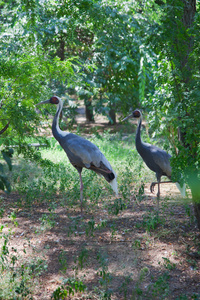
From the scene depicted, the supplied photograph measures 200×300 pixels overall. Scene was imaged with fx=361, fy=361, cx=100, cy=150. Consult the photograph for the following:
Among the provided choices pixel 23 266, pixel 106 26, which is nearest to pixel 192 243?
pixel 23 266

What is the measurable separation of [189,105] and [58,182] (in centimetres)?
408

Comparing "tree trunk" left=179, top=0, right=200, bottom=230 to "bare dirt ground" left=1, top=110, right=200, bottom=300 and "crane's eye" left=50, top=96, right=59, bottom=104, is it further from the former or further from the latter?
"crane's eye" left=50, top=96, right=59, bottom=104

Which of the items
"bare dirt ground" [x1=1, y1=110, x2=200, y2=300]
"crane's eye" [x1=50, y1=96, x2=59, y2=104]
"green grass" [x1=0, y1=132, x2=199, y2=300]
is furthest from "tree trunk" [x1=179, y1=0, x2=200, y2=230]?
"crane's eye" [x1=50, y1=96, x2=59, y2=104]

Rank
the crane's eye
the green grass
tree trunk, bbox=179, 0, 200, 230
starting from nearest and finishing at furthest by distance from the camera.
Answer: the green grass
tree trunk, bbox=179, 0, 200, 230
the crane's eye

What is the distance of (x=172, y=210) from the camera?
20.0 feet

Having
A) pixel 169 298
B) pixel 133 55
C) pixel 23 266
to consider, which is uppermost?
pixel 133 55

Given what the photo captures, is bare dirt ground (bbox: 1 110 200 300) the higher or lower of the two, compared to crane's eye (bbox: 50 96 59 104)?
lower

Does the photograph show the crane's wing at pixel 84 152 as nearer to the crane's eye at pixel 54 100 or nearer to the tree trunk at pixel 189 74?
Answer: the crane's eye at pixel 54 100

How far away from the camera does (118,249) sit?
473 cm

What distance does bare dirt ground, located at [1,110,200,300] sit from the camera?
381 centimetres

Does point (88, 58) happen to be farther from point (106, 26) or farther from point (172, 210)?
point (172, 210)

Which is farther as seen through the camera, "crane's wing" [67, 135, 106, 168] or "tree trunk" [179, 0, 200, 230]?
"crane's wing" [67, 135, 106, 168]

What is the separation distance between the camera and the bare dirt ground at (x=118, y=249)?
150 inches

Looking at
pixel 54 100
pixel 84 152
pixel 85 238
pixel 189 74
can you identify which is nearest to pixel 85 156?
pixel 84 152
